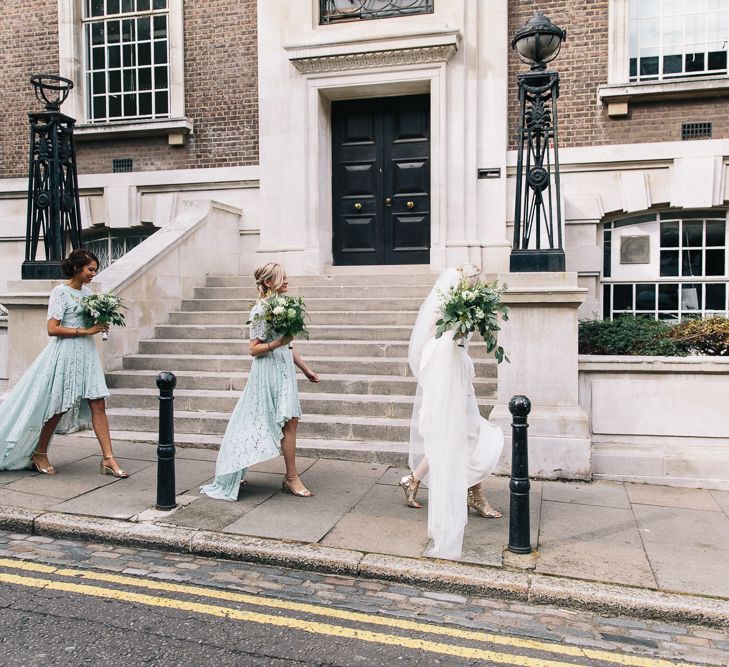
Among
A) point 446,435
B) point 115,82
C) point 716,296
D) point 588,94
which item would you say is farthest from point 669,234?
point 115,82

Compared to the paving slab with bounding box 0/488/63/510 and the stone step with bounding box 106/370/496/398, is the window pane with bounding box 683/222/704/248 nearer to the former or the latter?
the stone step with bounding box 106/370/496/398

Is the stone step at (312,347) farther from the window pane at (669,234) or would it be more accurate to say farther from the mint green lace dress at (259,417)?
the window pane at (669,234)

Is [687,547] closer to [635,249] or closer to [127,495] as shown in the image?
[127,495]

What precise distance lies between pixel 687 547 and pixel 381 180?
8537 millimetres

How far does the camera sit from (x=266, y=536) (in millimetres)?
4934

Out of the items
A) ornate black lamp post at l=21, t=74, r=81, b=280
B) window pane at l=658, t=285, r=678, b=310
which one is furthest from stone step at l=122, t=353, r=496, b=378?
window pane at l=658, t=285, r=678, b=310

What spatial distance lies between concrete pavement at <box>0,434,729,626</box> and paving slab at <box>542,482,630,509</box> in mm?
11

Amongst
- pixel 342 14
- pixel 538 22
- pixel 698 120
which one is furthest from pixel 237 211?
pixel 698 120

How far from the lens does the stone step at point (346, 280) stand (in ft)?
33.6

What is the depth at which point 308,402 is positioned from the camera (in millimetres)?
7684

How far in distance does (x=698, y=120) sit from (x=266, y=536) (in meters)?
9.39

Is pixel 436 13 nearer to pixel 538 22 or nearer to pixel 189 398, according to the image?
pixel 538 22

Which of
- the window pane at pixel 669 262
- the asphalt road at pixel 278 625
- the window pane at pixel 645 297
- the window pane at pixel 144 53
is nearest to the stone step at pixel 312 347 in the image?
the window pane at pixel 645 297

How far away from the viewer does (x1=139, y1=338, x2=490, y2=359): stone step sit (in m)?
8.41
